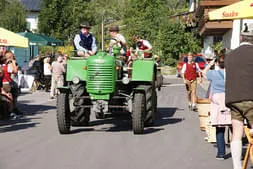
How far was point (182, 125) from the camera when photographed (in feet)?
42.3

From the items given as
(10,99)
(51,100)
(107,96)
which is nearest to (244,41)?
(107,96)

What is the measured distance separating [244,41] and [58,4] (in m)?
50.0

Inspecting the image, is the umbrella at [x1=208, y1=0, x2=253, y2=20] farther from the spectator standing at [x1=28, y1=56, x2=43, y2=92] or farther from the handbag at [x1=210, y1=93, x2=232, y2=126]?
the spectator standing at [x1=28, y1=56, x2=43, y2=92]

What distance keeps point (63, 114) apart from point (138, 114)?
1433 millimetres

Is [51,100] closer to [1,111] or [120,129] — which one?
[1,111]

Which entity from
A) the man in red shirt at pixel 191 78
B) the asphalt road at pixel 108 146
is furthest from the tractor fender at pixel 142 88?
the man in red shirt at pixel 191 78

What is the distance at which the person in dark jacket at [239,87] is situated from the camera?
274 inches

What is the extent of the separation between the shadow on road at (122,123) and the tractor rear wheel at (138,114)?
1.98 ft

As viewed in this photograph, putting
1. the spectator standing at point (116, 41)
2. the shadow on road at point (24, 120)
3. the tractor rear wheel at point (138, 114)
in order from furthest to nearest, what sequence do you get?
1. the shadow on road at point (24, 120)
2. the spectator standing at point (116, 41)
3. the tractor rear wheel at point (138, 114)

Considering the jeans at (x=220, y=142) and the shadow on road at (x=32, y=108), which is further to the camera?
the shadow on road at (x=32, y=108)

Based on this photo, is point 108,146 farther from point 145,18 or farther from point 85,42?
point 145,18

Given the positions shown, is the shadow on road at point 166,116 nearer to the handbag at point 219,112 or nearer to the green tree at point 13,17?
the handbag at point 219,112

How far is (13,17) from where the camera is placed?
52.5 m

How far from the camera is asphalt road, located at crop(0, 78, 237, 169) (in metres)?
8.43
